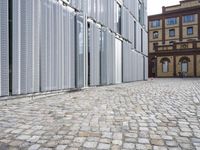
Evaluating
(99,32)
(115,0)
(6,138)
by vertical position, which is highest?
(115,0)

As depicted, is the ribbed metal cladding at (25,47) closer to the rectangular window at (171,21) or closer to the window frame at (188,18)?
the window frame at (188,18)

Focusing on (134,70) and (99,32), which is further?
(134,70)

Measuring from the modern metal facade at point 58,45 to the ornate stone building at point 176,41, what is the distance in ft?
79.3

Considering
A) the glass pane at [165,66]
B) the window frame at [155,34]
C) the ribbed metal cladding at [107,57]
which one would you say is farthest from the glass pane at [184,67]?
the ribbed metal cladding at [107,57]

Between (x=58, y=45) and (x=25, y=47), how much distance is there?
188 cm

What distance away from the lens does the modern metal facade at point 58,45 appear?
21.7ft

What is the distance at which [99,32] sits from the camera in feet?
43.2

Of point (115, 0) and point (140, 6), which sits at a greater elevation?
point (140, 6)

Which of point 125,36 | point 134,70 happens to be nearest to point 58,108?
point 125,36

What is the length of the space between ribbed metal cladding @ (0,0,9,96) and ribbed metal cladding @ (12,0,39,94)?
264 mm

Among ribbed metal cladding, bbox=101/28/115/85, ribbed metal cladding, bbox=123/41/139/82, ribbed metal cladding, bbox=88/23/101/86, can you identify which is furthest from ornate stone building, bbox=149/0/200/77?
ribbed metal cladding, bbox=88/23/101/86

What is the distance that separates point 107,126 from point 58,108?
2.01 metres

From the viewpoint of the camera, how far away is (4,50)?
6.33m

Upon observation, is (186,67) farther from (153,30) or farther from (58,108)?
(58,108)
